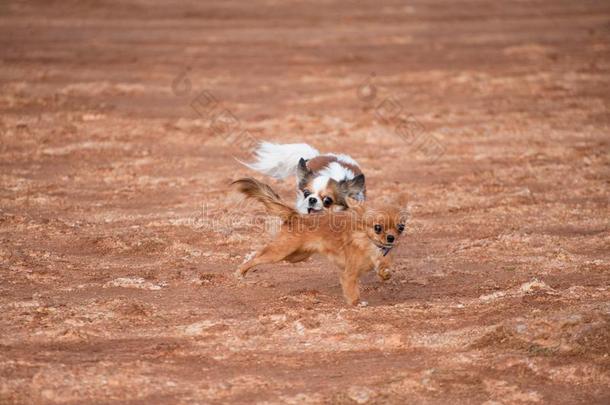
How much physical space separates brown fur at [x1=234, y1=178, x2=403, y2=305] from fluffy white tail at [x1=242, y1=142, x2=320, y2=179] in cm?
265

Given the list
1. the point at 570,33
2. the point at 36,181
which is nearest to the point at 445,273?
the point at 36,181

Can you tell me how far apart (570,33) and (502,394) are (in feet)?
55.0

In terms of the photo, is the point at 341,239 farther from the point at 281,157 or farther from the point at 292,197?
the point at 292,197

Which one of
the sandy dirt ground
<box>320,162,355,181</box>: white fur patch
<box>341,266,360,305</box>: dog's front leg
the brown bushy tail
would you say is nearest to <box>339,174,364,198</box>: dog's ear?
<box>320,162,355,181</box>: white fur patch

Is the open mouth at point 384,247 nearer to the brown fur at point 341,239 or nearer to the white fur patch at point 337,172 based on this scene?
the brown fur at point 341,239

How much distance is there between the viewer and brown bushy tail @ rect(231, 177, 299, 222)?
8.07 metres

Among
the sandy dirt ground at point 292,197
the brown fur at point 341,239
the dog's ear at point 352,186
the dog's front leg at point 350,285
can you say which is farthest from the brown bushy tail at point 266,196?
the dog's ear at point 352,186

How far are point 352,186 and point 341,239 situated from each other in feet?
5.14

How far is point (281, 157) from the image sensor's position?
35.9ft

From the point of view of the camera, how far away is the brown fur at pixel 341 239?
7.87 meters

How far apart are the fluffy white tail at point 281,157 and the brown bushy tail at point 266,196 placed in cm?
250

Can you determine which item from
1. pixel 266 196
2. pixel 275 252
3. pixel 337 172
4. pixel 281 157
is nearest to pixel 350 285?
pixel 275 252

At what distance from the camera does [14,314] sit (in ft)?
25.5

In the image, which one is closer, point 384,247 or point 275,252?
point 384,247
